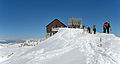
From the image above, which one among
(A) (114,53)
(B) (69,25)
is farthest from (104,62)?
(B) (69,25)

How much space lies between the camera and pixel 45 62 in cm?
617

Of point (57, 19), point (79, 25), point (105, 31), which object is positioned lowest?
point (105, 31)

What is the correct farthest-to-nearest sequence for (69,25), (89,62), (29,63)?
(69,25), (29,63), (89,62)

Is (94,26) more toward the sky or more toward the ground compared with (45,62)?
more toward the sky

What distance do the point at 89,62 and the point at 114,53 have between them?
2.50 metres

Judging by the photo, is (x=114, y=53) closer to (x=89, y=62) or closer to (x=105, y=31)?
(x=89, y=62)

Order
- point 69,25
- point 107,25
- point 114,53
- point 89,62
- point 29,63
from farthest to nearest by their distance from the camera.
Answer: point 69,25
point 107,25
point 114,53
point 29,63
point 89,62

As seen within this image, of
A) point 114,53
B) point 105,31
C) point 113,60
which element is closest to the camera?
point 113,60

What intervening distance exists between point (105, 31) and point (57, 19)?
21.0m

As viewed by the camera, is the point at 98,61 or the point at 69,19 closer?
the point at 98,61

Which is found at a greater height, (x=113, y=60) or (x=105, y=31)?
(x=105, y=31)

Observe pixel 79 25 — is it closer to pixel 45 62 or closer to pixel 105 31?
pixel 105 31

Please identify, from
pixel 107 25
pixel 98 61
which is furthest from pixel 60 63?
pixel 107 25

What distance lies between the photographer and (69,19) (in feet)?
110
